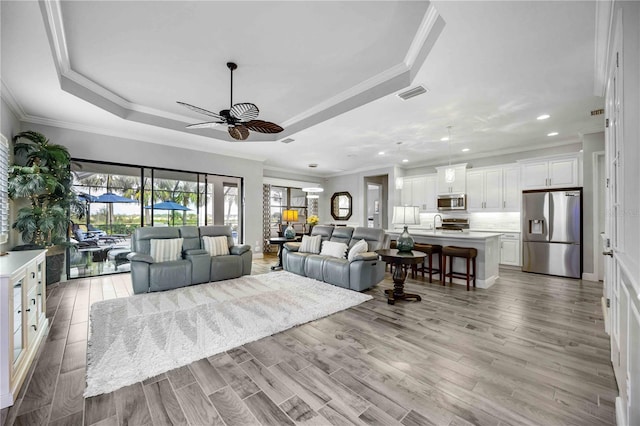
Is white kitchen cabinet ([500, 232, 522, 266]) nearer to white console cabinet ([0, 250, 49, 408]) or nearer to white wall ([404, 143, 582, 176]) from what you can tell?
white wall ([404, 143, 582, 176])

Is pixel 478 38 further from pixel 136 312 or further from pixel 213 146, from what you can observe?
pixel 213 146

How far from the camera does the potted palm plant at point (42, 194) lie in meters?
3.78

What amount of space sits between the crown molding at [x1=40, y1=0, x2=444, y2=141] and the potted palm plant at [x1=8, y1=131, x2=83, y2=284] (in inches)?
46.6

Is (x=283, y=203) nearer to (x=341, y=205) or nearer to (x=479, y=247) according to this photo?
(x=341, y=205)

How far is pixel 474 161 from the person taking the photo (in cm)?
700

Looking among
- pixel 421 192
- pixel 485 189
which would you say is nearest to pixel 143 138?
pixel 421 192

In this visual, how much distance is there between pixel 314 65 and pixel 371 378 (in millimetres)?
3351

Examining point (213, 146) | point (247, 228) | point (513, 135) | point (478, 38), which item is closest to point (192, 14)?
point (478, 38)

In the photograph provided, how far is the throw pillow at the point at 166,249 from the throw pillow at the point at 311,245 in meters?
2.19

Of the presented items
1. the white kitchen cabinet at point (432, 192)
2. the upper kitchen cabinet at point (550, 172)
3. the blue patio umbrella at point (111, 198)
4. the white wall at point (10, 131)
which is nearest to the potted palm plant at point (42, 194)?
the white wall at point (10, 131)

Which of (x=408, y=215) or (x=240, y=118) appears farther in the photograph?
(x=408, y=215)

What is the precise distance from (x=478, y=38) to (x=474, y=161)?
17.2ft

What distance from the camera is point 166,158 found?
5887 mm

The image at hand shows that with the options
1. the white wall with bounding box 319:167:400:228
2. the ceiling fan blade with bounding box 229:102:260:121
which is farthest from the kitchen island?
the ceiling fan blade with bounding box 229:102:260:121
